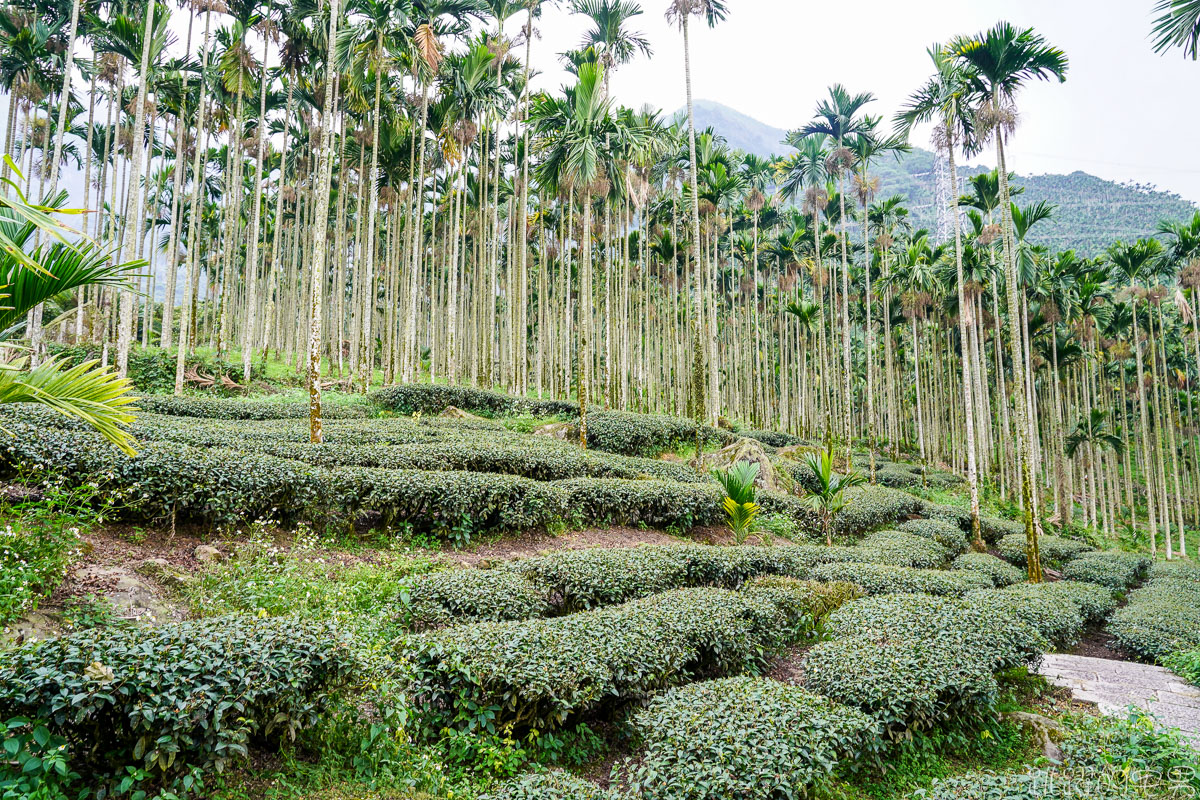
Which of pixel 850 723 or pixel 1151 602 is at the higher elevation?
pixel 850 723

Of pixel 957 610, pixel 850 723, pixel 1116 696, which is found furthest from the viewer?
pixel 957 610

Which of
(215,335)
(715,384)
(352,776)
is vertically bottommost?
(352,776)

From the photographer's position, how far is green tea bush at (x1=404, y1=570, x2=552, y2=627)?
5855 millimetres

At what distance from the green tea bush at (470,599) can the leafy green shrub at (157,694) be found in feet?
6.61

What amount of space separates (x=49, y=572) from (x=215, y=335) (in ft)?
87.9

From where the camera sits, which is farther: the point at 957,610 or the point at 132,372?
the point at 132,372

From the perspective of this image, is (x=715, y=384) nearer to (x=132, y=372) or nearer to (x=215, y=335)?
(x=132, y=372)

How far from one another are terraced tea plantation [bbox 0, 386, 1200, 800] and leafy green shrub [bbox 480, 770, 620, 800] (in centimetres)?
3

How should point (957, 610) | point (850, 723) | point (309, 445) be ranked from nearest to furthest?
1. point (850, 723)
2. point (957, 610)
3. point (309, 445)

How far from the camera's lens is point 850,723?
4.57 meters

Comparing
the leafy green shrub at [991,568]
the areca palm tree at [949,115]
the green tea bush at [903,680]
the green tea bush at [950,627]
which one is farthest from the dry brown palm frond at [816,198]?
the green tea bush at [903,680]

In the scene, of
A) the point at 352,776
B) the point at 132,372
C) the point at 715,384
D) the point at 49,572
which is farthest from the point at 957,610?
the point at 132,372

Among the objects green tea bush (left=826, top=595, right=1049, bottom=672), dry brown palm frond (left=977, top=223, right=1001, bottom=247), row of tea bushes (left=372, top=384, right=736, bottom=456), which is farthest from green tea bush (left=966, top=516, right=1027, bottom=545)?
green tea bush (left=826, top=595, right=1049, bottom=672)

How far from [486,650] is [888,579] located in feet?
23.2
